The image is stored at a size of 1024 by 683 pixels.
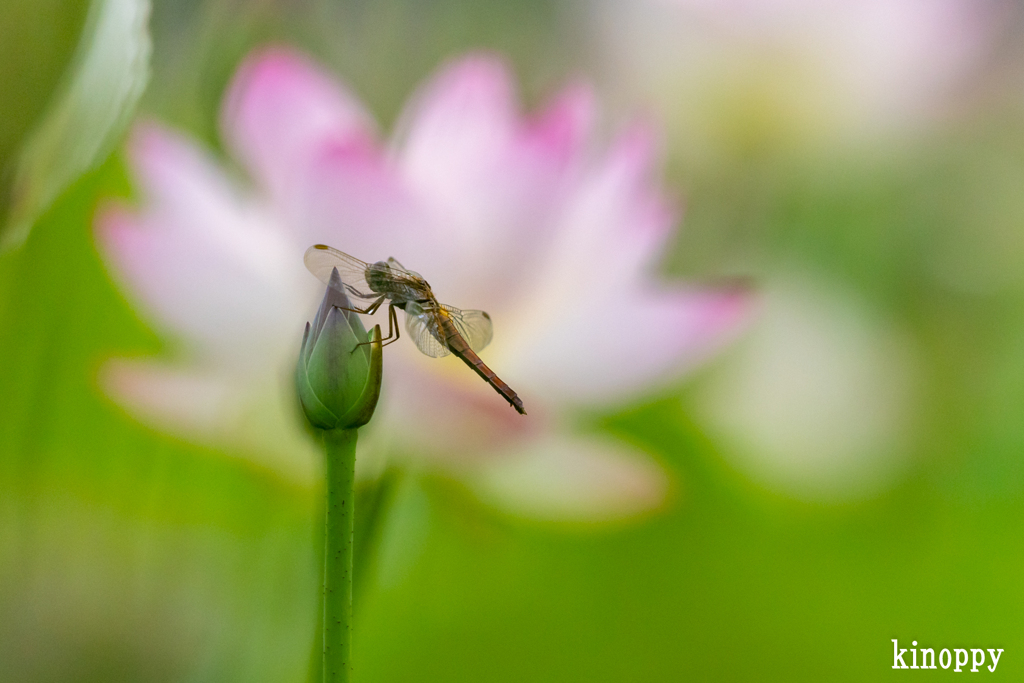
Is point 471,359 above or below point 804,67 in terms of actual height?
below

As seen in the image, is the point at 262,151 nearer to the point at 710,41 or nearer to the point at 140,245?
the point at 140,245

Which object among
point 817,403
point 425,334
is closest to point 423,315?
point 425,334

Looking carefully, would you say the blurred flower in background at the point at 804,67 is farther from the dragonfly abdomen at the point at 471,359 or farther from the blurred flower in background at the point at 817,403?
the dragonfly abdomen at the point at 471,359

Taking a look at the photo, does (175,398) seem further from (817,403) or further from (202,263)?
(817,403)

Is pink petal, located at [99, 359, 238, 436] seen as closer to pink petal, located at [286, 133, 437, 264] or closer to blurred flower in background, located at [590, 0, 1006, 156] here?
pink petal, located at [286, 133, 437, 264]

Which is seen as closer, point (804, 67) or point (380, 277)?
point (380, 277)

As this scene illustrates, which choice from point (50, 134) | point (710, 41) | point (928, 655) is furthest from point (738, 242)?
point (50, 134)
